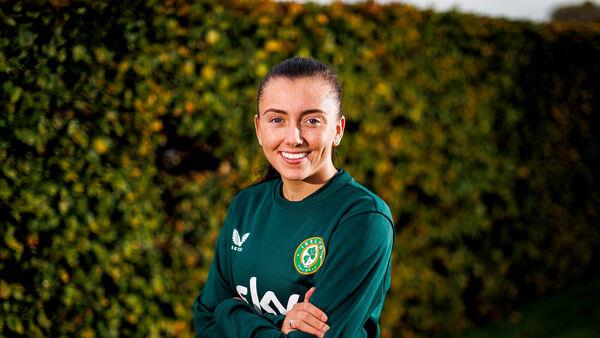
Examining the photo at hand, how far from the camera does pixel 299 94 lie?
6.89 feet

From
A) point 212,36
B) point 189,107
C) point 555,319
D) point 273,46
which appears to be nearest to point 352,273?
point 189,107

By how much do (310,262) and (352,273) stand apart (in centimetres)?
16

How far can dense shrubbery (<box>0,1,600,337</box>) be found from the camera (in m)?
3.53

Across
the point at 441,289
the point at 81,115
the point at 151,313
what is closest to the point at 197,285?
the point at 151,313

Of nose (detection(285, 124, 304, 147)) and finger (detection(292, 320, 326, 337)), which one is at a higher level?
nose (detection(285, 124, 304, 147))

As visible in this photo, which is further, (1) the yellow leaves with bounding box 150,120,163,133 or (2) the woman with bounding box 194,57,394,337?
(1) the yellow leaves with bounding box 150,120,163,133

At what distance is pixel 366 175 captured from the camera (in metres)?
5.22

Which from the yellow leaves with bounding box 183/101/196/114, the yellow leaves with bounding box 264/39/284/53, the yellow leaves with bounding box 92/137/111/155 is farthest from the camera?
the yellow leaves with bounding box 264/39/284/53

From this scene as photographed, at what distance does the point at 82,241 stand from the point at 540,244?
5322 mm

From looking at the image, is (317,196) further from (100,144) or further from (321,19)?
(321,19)

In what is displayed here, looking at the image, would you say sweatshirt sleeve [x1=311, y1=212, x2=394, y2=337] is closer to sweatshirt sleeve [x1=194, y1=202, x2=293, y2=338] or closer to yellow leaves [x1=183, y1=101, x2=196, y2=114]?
sweatshirt sleeve [x1=194, y1=202, x2=293, y2=338]

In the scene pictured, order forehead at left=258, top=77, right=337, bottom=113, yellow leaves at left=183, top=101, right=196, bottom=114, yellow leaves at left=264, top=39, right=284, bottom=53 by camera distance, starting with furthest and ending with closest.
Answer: yellow leaves at left=264, top=39, right=284, bottom=53 < yellow leaves at left=183, top=101, right=196, bottom=114 < forehead at left=258, top=77, right=337, bottom=113

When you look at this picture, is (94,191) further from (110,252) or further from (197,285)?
(197,285)

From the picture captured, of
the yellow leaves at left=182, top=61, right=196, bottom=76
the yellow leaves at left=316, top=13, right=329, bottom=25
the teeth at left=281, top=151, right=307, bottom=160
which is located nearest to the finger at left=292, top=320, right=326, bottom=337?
the teeth at left=281, top=151, right=307, bottom=160
